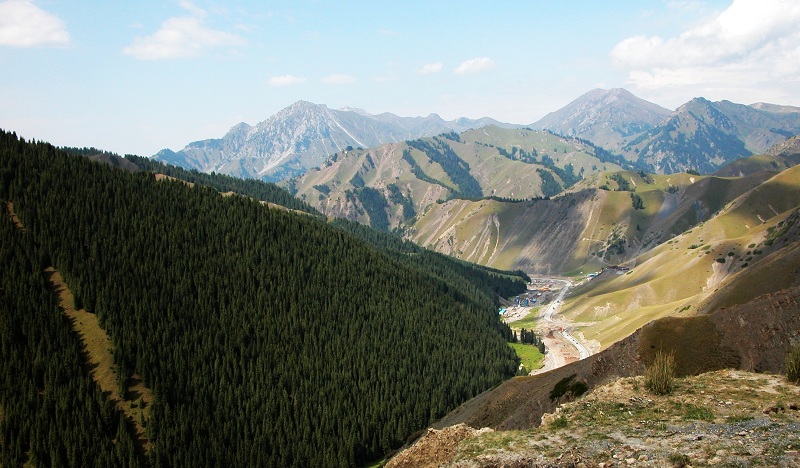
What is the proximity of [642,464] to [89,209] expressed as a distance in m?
192

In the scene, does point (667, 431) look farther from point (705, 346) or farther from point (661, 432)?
point (705, 346)

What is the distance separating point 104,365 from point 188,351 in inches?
918

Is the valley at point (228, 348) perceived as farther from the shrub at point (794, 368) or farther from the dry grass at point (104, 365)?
the shrub at point (794, 368)

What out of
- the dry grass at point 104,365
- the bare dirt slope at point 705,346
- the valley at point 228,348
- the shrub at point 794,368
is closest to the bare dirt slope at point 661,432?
the shrub at point 794,368

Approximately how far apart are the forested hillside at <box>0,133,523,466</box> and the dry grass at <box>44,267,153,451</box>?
262cm

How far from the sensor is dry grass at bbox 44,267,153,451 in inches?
4840

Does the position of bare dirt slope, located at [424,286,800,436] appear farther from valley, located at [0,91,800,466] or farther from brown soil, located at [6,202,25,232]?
brown soil, located at [6,202,25,232]

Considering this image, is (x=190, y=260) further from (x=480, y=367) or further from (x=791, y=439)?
(x=791, y=439)

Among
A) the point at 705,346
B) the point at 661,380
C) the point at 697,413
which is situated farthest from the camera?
the point at 705,346

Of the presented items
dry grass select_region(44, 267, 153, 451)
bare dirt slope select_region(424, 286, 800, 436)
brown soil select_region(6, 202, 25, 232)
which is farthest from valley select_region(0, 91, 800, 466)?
brown soil select_region(6, 202, 25, 232)

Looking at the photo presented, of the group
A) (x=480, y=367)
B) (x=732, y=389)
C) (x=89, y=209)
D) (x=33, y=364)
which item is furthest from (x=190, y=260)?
(x=732, y=389)

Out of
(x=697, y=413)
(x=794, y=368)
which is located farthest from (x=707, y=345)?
(x=697, y=413)

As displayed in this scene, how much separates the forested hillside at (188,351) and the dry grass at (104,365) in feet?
8.58

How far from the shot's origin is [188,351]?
148625 millimetres
